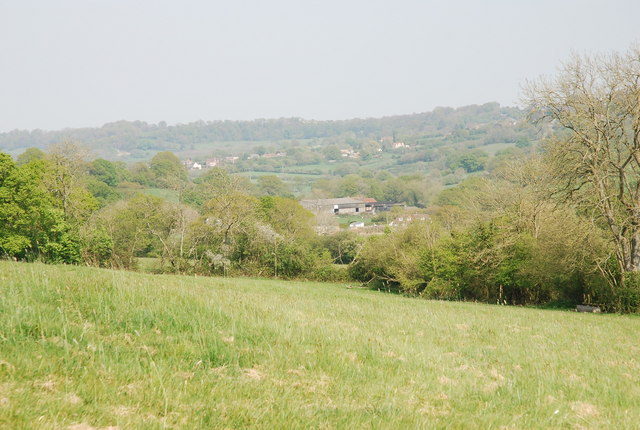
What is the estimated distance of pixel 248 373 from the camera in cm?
653

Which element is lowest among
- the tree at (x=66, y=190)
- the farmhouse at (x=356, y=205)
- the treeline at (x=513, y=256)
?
the farmhouse at (x=356, y=205)

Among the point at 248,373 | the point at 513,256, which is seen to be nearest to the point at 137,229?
the point at 513,256

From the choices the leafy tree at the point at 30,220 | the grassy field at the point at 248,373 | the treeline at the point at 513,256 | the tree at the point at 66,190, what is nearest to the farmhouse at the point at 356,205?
the treeline at the point at 513,256

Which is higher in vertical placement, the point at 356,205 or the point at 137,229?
the point at 137,229

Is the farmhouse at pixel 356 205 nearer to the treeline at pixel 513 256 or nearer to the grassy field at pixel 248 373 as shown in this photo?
the treeline at pixel 513 256

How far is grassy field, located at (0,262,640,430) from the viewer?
5.01 meters

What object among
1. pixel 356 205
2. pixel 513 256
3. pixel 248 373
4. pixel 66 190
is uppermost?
pixel 248 373

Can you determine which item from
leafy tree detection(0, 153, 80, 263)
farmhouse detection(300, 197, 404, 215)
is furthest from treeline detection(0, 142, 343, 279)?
farmhouse detection(300, 197, 404, 215)

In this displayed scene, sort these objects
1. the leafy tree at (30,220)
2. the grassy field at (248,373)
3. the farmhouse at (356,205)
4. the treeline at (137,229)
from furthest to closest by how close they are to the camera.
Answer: the farmhouse at (356,205) → the treeline at (137,229) → the leafy tree at (30,220) → the grassy field at (248,373)

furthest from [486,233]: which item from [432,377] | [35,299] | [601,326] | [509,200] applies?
[35,299]

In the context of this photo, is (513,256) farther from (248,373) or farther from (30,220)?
(30,220)

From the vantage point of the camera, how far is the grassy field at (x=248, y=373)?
197 inches

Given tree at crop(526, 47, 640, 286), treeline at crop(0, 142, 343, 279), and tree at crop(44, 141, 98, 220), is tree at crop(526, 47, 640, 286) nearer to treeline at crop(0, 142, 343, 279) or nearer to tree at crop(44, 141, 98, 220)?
treeline at crop(0, 142, 343, 279)

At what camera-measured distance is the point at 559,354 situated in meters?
10.6
